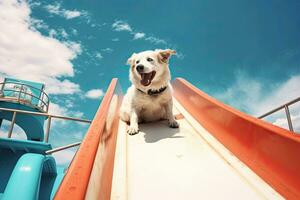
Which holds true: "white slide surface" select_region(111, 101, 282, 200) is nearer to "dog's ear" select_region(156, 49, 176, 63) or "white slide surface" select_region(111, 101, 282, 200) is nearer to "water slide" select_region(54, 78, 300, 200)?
"water slide" select_region(54, 78, 300, 200)

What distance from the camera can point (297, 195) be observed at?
4.65 ft

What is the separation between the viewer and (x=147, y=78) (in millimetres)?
3014

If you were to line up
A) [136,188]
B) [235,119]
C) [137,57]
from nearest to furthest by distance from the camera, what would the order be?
[136,188]
[235,119]
[137,57]

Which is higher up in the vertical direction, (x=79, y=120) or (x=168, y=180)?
(x=79, y=120)

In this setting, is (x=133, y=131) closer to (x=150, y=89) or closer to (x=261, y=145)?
(x=150, y=89)

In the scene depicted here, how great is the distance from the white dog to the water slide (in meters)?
0.46

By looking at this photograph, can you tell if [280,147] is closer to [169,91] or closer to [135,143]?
[135,143]

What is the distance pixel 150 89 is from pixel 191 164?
55.2 inches

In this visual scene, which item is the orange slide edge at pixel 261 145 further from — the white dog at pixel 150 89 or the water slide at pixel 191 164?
the white dog at pixel 150 89

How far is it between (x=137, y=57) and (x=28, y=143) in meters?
3.97

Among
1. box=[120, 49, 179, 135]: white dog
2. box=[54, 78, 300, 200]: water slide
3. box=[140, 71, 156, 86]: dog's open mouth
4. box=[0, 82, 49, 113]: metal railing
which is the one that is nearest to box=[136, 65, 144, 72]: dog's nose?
box=[120, 49, 179, 135]: white dog

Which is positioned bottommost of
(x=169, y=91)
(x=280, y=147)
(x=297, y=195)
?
(x=297, y=195)

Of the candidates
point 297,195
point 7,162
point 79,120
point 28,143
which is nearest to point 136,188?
point 297,195

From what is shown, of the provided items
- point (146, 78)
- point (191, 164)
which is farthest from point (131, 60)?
point (191, 164)
